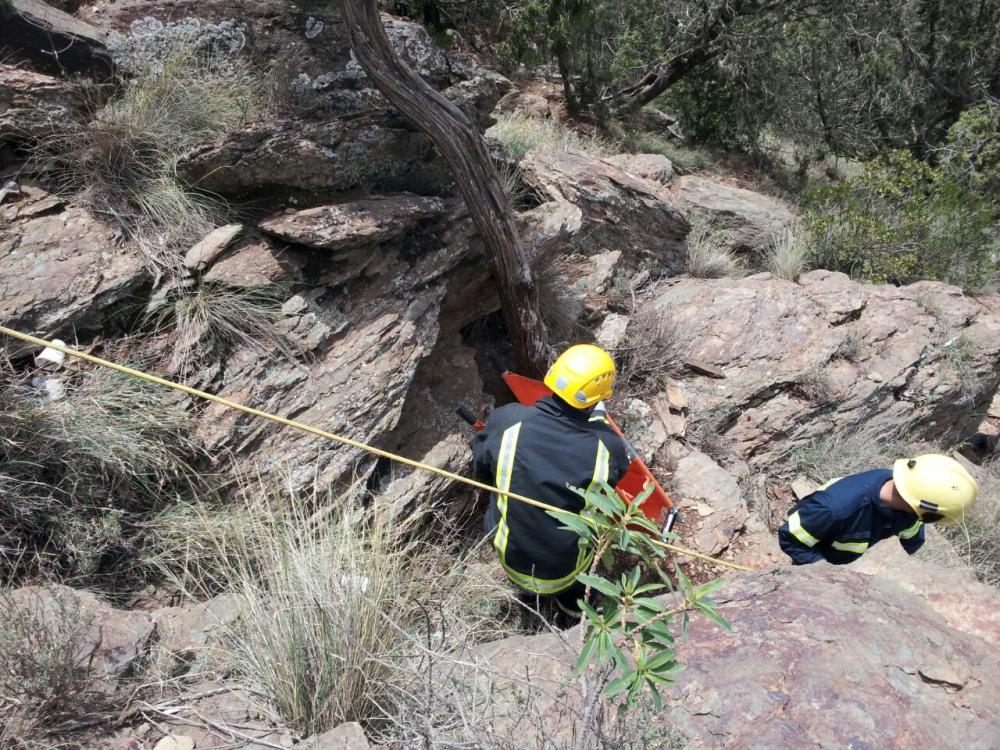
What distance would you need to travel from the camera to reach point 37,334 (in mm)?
3500

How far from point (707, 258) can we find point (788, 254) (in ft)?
3.21

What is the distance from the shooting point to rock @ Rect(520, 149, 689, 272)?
21.6ft

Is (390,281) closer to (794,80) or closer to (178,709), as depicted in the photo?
(178,709)

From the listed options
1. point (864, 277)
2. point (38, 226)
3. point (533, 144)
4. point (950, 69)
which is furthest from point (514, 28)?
point (950, 69)

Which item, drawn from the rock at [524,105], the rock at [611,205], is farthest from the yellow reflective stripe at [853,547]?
the rock at [524,105]

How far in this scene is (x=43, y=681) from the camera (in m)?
2.31

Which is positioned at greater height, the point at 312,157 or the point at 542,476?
the point at 312,157

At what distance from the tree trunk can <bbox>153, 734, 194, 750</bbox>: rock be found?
11.1 feet

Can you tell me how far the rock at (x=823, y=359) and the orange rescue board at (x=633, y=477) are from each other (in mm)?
1368

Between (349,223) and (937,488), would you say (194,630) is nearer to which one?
(349,223)

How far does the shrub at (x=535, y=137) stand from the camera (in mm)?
6962

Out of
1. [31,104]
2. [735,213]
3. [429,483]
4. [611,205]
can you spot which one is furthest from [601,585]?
[735,213]

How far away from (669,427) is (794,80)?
8.92 m

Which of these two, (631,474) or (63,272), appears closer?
(63,272)
